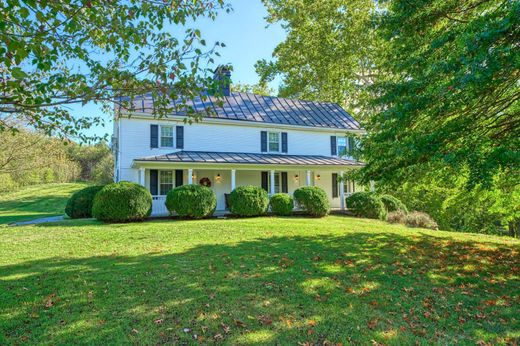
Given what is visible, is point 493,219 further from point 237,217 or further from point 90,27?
point 90,27

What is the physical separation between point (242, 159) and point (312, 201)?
4.16 meters

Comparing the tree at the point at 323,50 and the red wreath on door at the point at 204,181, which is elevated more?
the tree at the point at 323,50

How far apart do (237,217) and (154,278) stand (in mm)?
9169

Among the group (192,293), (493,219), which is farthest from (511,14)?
(493,219)

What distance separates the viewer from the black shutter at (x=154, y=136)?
15820 mm

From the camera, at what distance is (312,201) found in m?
14.9

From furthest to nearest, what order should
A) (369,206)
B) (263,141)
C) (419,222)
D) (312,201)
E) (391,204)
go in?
(263,141) < (391,204) < (369,206) < (419,222) < (312,201)

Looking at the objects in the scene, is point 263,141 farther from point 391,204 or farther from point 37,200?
point 37,200

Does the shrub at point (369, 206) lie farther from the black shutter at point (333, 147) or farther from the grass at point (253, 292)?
the grass at point (253, 292)

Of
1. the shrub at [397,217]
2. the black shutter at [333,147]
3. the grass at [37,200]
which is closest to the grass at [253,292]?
the shrub at [397,217]

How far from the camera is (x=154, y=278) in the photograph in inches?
207

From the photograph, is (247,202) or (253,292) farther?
(247,202)

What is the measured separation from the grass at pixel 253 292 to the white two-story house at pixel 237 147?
7.34 m

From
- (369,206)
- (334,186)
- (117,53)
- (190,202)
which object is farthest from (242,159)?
(117,53)
